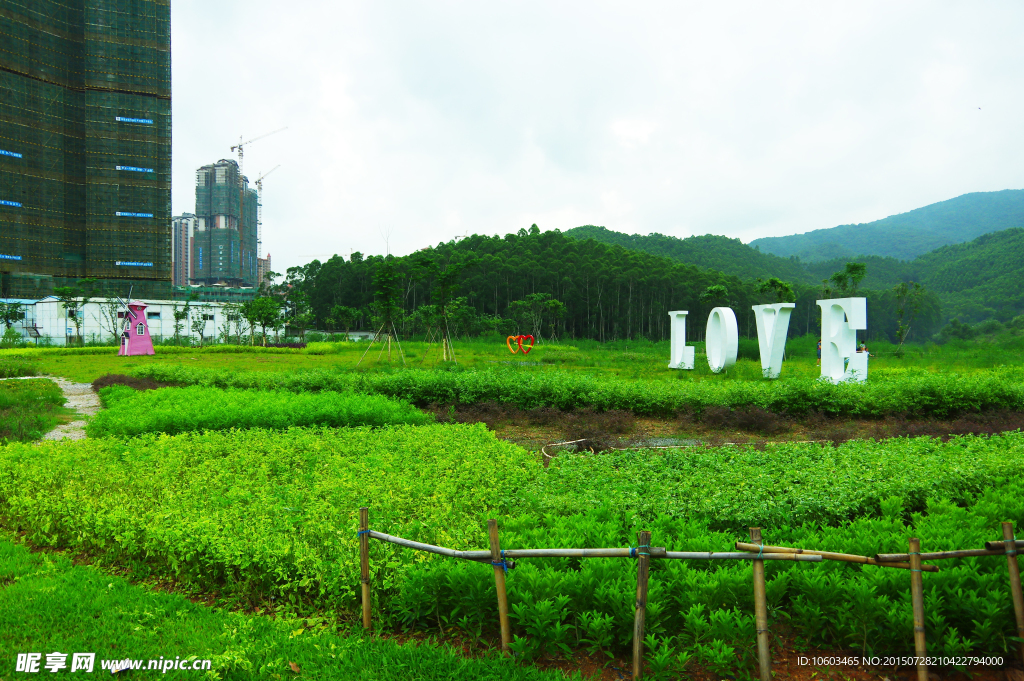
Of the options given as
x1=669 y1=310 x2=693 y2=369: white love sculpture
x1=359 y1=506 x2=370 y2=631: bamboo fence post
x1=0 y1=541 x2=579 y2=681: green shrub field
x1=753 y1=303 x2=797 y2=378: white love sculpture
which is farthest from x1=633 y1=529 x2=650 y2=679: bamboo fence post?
x1=669 y1=310 x2=693 y2=369: white love sculpture

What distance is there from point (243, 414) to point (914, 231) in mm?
83389

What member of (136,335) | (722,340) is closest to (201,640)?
(722,340)

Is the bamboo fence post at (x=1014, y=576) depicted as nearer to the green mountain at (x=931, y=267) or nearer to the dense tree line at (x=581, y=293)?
the dense tree line at (x=581, y=293)

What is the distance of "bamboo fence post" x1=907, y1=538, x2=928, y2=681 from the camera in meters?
2.49

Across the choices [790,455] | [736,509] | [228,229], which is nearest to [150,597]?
[736,509]

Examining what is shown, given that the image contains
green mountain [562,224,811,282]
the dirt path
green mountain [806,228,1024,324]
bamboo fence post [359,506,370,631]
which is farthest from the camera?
green mountain [562,224,811,282]

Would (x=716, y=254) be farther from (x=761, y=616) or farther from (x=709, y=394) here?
(x=761, y=616)

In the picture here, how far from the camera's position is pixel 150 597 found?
340cm

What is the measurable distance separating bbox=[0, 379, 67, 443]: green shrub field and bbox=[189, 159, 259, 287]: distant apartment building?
82.4m

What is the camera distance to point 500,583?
2.83 meters

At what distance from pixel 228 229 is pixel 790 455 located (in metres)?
97.7

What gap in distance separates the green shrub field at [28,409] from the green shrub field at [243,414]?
37.7 inches

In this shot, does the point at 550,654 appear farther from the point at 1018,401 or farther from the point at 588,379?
the point at 1018,401

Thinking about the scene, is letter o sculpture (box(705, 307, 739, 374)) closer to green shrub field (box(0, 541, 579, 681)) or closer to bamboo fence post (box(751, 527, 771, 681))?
bamboo fence post (box(751, 527, 771, 681))
